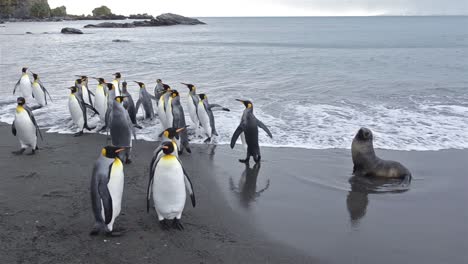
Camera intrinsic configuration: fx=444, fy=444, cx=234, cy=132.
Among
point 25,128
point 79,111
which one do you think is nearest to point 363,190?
point 25,128

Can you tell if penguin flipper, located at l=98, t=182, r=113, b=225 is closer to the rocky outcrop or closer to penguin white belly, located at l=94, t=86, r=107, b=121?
penguin white belly, located at l=94, t=86, r=107, b=121

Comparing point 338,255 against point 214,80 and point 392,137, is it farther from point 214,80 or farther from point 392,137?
point 214,80

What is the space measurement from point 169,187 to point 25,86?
8652 millimetres

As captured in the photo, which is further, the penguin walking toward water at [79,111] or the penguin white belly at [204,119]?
the penguin walking toward water at [79,111]

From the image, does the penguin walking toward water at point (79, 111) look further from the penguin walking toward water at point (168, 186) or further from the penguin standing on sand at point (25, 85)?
the penguin walking toward water at point (168, 186)

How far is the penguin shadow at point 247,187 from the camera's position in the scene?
5380 millimetres

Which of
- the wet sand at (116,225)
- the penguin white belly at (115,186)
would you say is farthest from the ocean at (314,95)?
the penguin white belly at (115,186)

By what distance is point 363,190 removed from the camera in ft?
18.7

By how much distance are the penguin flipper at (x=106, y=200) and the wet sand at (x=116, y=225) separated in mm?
230

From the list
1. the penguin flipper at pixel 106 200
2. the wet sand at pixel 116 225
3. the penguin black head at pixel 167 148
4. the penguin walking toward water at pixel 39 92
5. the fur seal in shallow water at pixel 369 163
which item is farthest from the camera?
the penguin walking toward water at pixel 39 92

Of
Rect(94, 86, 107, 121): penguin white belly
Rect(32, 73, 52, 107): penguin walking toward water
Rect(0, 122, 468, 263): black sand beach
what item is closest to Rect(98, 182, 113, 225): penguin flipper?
Rect(0, 122, 468, 263): black sand beach

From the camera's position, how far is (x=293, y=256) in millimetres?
4047

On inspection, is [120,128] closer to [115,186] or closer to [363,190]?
[115,186]

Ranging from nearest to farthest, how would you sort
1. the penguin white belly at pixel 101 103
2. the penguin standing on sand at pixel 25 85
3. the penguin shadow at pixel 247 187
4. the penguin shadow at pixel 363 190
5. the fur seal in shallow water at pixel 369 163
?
the penguin shadow at pixel 363 190 → the penguin shadow at pixel 247 187 → the fur seal in shallow water at pixel 369 163 → the penguin white belly at pixel 101 103 → the penguin standing on sand at pixel 25 85
